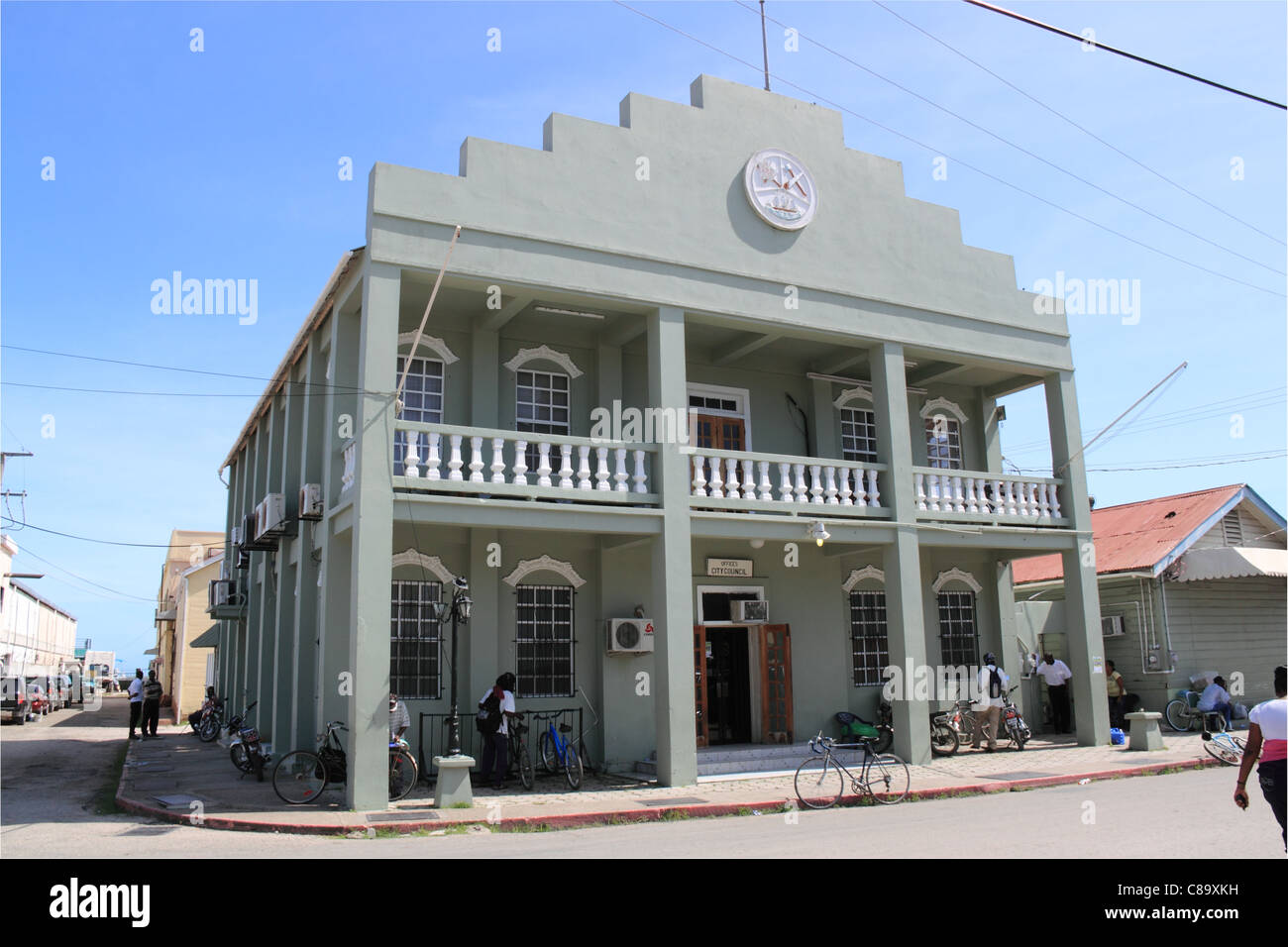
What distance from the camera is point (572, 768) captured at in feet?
45.3

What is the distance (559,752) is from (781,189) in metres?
9.31

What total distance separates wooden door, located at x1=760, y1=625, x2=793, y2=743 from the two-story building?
6cm

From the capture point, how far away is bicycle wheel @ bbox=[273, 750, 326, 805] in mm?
12469

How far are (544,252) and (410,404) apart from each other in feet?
10.8

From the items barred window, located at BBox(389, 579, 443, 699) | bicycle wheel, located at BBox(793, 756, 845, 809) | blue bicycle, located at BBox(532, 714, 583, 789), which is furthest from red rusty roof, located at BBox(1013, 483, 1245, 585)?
barred window, located at BBox(389, 579, 443, 699)

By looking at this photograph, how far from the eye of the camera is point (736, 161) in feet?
52.6

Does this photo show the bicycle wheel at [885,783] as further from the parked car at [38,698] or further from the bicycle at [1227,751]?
the parked car at [38,698]

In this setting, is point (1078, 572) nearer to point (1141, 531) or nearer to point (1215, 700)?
point (1215, 700)

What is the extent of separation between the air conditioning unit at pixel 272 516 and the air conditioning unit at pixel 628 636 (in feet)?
18.7

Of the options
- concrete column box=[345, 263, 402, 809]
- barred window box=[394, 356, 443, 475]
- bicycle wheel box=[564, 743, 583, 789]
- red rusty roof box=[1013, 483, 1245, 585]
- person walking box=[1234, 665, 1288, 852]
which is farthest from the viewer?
red rusty roof box=[1013, 483, 1245, 585]

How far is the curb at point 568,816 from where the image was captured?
1066 centimetres

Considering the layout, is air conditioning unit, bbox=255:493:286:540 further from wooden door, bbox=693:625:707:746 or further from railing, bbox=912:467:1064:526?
railing, bbox=912:467:1064:526
